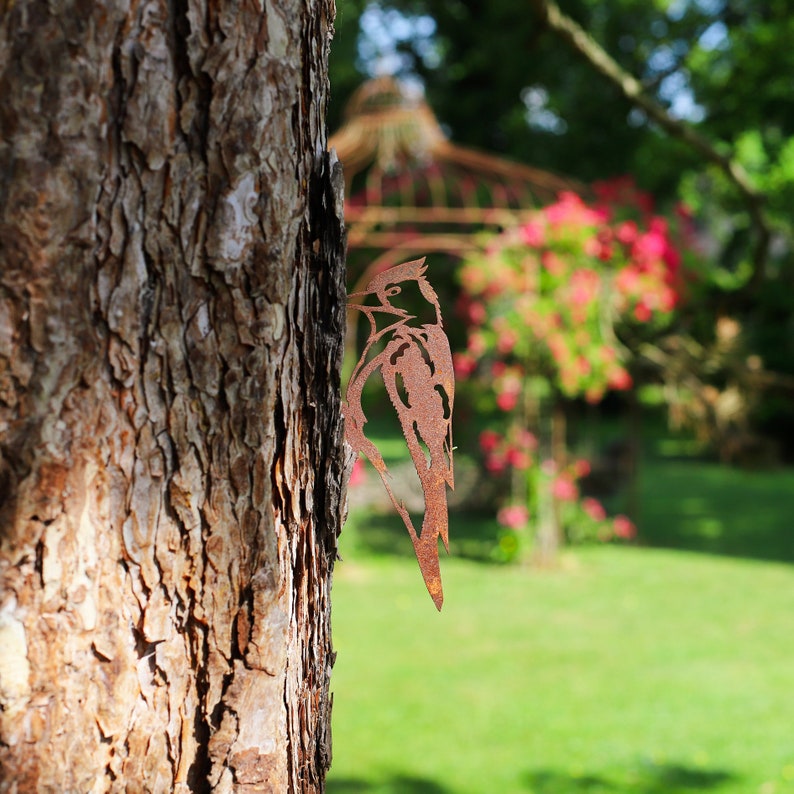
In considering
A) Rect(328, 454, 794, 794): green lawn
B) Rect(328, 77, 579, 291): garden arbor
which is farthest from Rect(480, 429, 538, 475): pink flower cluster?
Rect(328, 77, 579, 291): garden arbor

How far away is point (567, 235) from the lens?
23.1ft

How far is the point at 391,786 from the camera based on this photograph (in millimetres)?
3717

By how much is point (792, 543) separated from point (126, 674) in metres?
8.63

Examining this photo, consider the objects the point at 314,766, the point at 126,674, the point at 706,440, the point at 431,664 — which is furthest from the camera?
the point at 706,440

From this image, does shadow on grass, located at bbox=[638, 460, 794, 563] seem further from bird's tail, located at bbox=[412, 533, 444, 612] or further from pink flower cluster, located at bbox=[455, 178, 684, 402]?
bird's tail, located at bbox=[412, 533, 444, 612]

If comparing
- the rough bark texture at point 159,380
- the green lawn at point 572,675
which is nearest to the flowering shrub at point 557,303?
the green lawn at point 572,675

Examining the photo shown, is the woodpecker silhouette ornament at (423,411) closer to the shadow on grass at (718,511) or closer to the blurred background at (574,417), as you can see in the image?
the blurred background at (574,417)

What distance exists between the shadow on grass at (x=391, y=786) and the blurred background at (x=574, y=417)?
12 millimetres

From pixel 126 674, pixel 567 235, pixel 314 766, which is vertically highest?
pixel 567 235

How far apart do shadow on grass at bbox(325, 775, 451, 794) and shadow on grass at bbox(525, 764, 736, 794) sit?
0.36 meters

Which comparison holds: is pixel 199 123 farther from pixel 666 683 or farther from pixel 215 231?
pixel 666 683

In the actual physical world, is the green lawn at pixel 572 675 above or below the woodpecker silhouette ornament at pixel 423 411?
below

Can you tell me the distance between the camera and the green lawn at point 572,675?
3.87 metres

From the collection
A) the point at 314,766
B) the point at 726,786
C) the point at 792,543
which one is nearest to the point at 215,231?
the point at 314,766
